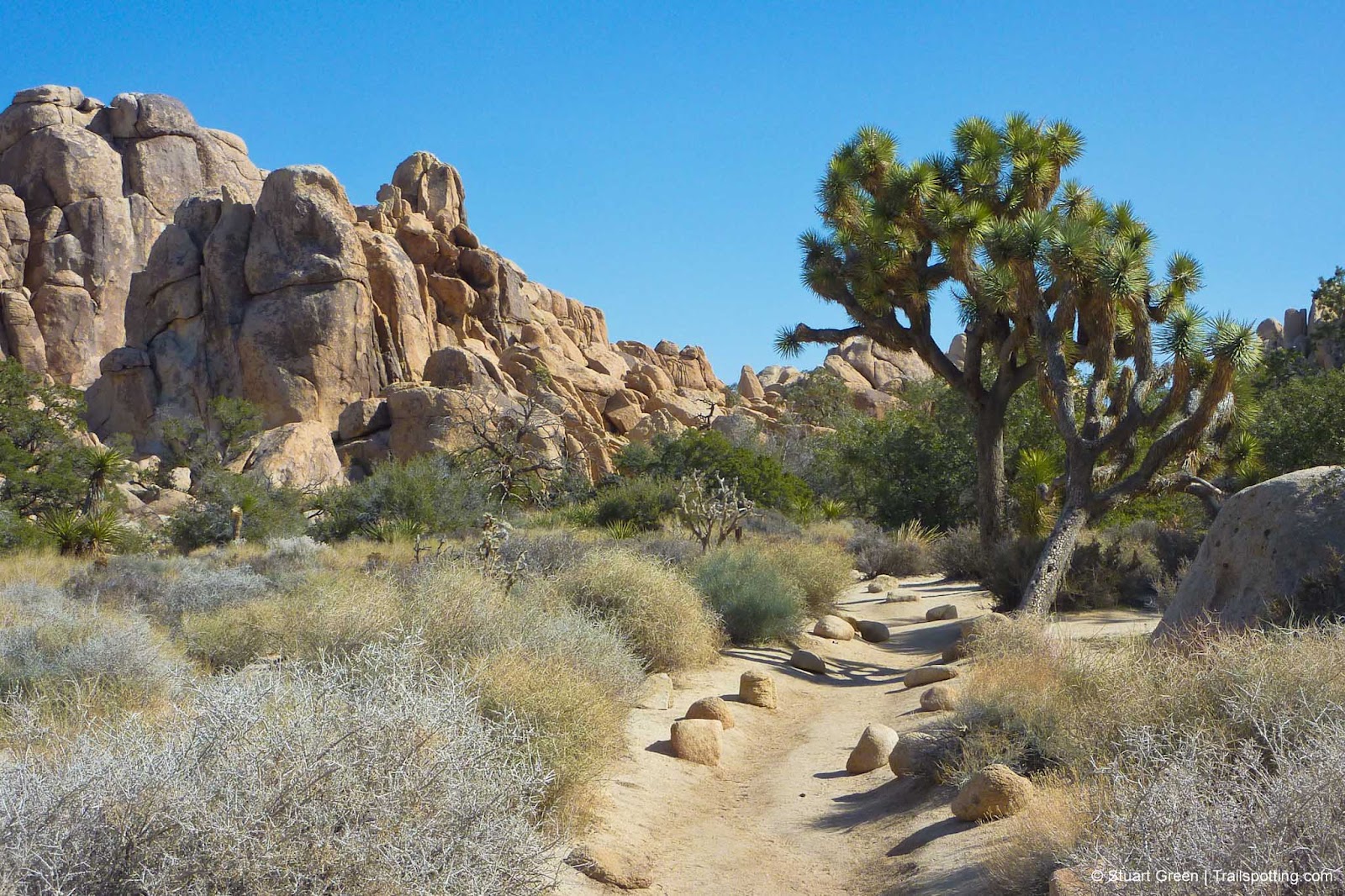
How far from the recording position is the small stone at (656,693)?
8328mm

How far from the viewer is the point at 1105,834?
3352 millimetres

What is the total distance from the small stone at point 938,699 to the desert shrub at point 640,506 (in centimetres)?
1420

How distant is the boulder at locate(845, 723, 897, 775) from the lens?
275 inches

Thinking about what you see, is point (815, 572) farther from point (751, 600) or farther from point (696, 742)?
point (696, 742)

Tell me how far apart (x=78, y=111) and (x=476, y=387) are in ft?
120

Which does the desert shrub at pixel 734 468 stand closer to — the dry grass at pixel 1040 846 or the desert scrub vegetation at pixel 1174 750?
the desert scrub vegetation at pixel 1174 750

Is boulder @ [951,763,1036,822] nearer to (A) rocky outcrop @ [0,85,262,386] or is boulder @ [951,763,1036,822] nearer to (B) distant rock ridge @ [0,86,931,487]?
(B) distant rock ridge @ [0,86,931,487]

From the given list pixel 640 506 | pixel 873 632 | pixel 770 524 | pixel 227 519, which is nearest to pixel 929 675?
pixel 873 632

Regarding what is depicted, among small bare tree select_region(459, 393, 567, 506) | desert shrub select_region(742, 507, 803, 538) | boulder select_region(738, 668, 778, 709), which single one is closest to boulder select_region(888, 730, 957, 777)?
boulder select_region(738, 668, 778, 709)

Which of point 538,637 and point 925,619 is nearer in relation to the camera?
point 538,637

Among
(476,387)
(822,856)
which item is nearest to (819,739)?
(822,856)

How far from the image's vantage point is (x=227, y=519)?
23531 mm

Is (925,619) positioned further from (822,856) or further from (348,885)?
(348,885)

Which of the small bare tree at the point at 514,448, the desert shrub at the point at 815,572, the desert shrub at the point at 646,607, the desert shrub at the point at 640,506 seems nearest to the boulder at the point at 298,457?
the small bare tree at the point at 514,448
